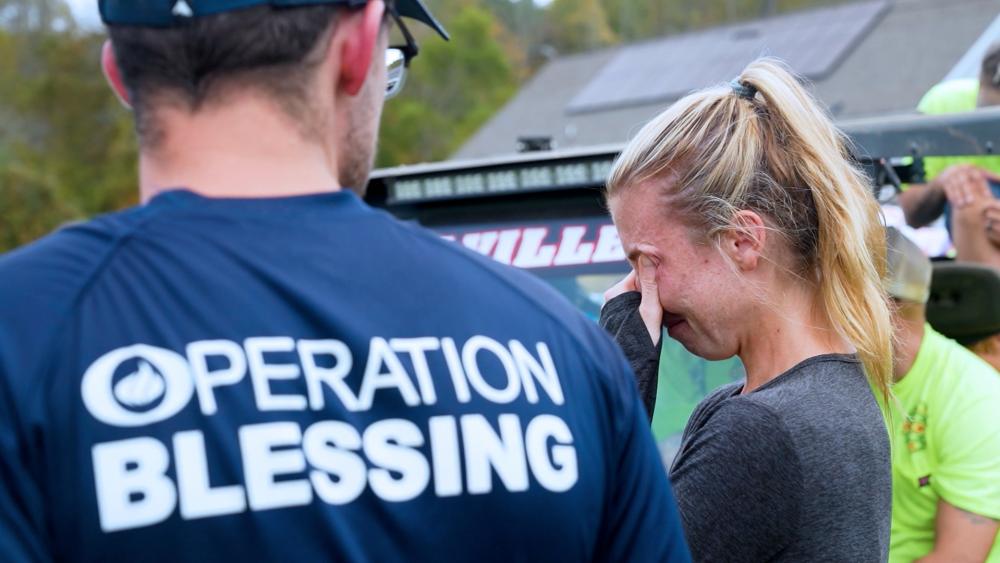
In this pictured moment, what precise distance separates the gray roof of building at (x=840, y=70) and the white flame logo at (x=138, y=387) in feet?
81.1

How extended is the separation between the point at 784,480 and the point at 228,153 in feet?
3.17

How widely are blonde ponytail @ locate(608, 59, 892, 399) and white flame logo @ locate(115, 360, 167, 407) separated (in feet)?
3.64

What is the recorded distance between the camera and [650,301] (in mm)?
2164

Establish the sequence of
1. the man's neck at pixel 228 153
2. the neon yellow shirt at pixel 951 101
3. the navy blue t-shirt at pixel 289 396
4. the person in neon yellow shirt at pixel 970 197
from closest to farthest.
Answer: the navy blue t-shirt at pixel 289 396, the man's neck at pixel 228 153, the person in neon yellow shirt at pixel 970 197, the neon yellow shirt at pixel 951 101

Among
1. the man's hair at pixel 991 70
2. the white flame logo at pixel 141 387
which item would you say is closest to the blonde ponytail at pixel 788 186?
the white flame logo at pixel 141 387

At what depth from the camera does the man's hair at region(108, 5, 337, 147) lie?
1308 millimetres

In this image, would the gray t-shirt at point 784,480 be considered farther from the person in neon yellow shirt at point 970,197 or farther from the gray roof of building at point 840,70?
the gray roof of building at point 840,70

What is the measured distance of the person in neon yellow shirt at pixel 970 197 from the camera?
14.1ft

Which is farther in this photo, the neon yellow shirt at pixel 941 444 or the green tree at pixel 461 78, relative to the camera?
the green tree at pixel 461 78

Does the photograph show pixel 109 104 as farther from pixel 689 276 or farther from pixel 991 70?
pixel 689 276

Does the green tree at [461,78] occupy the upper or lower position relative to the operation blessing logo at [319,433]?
lower

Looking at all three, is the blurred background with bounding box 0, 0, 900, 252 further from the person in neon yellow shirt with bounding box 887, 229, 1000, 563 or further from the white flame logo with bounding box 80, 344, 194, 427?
the white flame logo with bounding box 80, 344, 194, 427

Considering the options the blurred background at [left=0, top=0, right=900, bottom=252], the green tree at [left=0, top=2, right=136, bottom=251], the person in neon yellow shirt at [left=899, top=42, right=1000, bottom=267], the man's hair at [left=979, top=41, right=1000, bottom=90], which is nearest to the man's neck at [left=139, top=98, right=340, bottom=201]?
the person in neon yellow shirt at [left=899, top=42, right=1000, bottom=267]

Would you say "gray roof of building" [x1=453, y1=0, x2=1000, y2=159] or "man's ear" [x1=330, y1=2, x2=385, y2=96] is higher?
"man's ear" [x1=330, y1=2, x2=385, y2=96]
